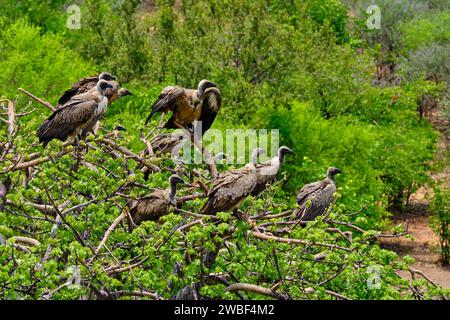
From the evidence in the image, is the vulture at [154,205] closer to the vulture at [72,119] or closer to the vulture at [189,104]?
the vulture at [72,119]

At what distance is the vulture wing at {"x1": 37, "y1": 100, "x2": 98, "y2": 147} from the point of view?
1235 centimetres

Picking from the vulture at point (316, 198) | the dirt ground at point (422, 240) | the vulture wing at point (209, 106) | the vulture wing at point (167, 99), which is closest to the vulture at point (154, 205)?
the vulture at point (316, 198)

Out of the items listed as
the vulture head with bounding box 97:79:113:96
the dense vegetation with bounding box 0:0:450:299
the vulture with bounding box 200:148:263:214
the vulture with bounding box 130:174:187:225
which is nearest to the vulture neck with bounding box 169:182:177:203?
the vulture with bounding box 130:174:187:225

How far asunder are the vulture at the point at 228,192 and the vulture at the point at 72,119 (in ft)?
7.02

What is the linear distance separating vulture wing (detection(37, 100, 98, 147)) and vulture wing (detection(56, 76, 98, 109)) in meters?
1.00

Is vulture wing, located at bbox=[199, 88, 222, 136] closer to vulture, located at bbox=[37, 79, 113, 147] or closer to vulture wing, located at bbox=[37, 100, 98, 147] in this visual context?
vulture, located at bbox=[37, 79, 113, 147]

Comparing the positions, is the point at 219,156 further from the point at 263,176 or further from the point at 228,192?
the point at 228,192

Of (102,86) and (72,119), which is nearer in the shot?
(72,119)

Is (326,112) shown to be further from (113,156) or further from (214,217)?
(214,217)

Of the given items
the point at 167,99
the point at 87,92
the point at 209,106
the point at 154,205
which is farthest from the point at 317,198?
the point at 87,92

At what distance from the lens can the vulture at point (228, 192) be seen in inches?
433

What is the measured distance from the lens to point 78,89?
1376 centimetres

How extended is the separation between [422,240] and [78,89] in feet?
82.0
